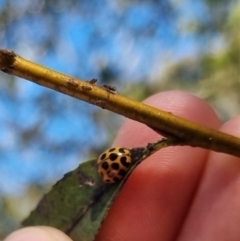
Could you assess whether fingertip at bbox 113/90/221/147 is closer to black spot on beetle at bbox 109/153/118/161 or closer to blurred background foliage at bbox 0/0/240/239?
black spot on beetle at bbox 109/153/118/161

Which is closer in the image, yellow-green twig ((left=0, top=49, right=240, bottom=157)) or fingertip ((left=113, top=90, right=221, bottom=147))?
yellow-green twig ((left=0, top=49, right=240, bottom=157))

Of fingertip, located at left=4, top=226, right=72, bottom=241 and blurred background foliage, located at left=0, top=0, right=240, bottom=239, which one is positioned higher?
blurred background foliage, located at left=0, top=0, right=240, bottom=239

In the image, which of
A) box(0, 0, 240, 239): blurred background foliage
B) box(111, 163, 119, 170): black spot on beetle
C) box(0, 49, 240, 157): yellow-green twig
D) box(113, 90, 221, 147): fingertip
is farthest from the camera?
box(0, 0, 240, 239): blurred background foliage

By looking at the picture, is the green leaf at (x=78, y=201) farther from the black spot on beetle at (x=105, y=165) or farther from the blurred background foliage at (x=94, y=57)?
the blurred background foliage at (x=94, y=57)

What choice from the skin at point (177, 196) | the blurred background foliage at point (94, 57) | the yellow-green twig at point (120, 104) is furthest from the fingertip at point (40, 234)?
the blurred background foliage at point (94, 57)

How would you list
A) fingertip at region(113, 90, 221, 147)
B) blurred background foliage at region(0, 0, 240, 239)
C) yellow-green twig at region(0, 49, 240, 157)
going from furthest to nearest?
blurred background foliage at region(0, 0, 240, 239), fingertip at region(113, 90, 221, 147), yellow-green twig at region(0, 49, 240, 157)

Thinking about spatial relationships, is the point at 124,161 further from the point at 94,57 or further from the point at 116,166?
the point at 94,57

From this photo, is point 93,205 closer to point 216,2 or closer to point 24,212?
point 24,212

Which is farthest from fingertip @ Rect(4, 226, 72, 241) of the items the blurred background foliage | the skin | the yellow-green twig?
the blurred background foliage
